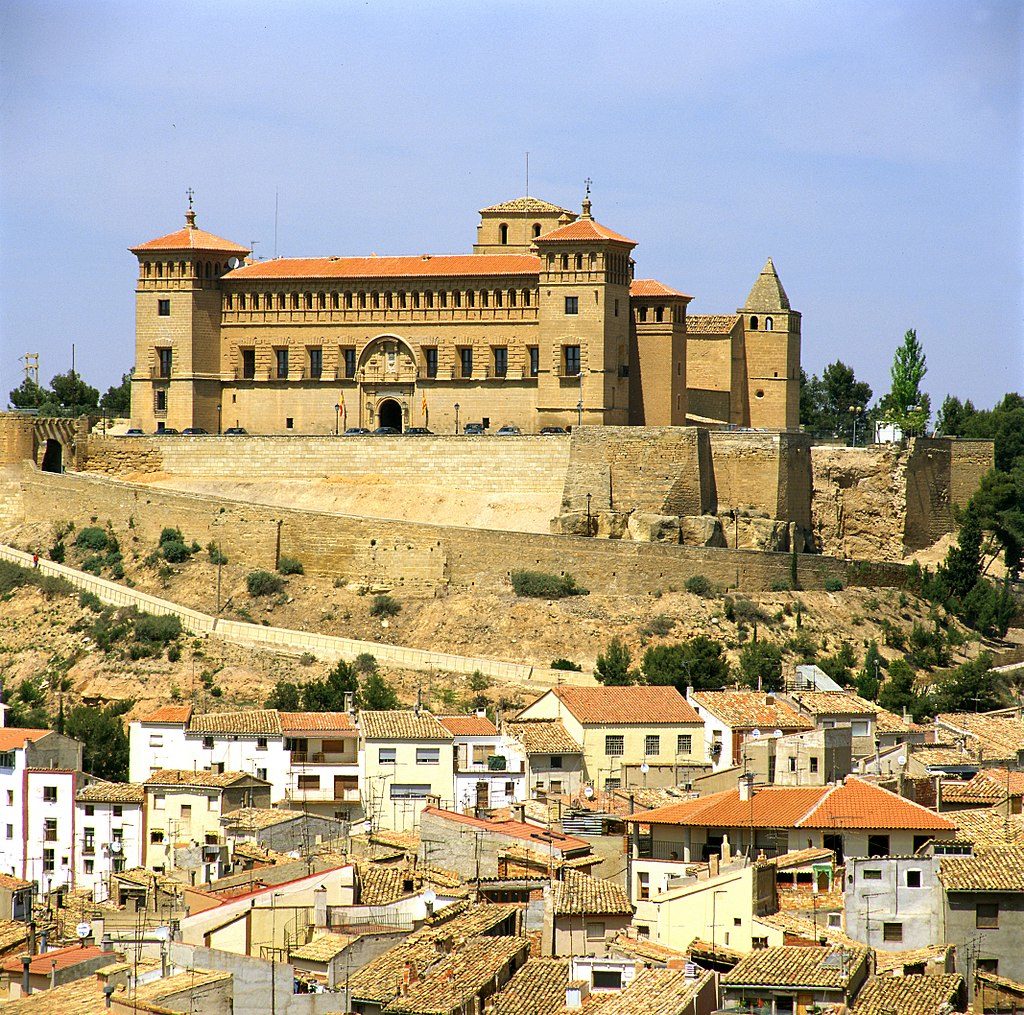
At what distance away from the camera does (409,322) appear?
2945 inches

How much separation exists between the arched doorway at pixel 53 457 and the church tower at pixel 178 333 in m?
2.84

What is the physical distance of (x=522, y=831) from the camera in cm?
3731

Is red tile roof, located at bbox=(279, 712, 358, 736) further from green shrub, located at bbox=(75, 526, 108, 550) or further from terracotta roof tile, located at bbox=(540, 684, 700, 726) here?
green shrub, located at bbox=(75, 526, 108, 550)

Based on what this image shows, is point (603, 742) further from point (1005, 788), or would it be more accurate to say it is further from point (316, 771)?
point (1005, 788)

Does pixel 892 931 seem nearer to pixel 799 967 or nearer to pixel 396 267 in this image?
pixel 799 967

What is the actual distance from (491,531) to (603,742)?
2040cm

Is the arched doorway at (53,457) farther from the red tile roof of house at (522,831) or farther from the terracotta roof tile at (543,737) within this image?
the red tile roof of house at (522,831)

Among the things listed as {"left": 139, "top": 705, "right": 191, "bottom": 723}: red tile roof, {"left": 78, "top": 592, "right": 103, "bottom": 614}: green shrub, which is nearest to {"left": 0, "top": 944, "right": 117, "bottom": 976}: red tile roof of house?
{"left": 139, "top": 705, "right": 191, "bottom": 723}: red tile roof

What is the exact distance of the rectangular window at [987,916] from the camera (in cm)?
3025

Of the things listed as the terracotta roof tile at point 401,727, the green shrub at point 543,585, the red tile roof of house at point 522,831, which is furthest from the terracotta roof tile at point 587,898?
the green shrub at point 543,585

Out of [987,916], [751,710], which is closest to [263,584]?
[751,710]

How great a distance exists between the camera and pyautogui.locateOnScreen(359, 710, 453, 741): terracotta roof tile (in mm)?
44812

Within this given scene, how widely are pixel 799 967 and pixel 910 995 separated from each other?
1493 millimetres

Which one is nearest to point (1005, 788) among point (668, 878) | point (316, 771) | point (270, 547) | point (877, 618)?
point (668, 878)
